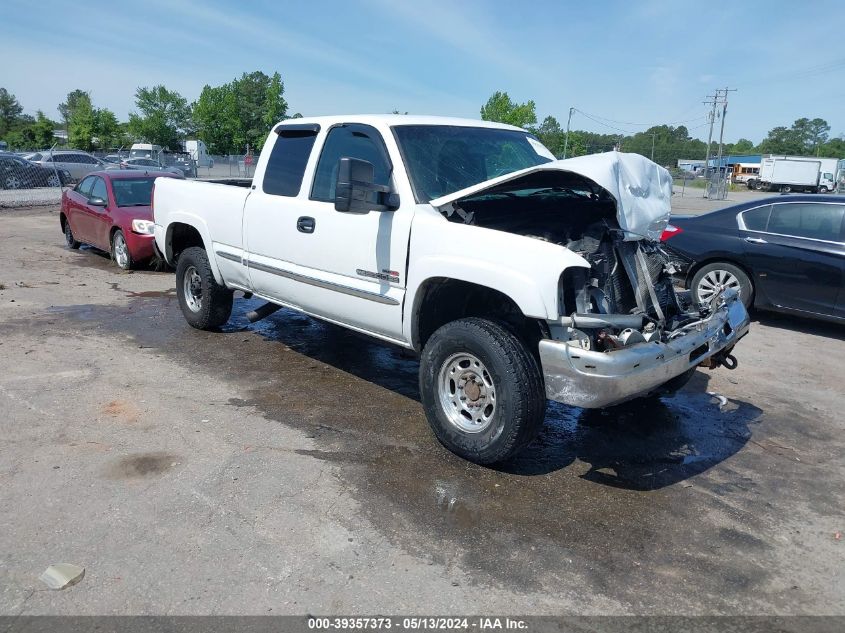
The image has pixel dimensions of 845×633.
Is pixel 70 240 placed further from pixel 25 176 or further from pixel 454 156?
pixel 25 176

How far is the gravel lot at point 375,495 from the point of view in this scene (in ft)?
10.3

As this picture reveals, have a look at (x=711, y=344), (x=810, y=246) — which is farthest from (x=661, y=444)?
(x=810, y=246)

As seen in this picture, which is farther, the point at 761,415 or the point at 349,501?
the point at 761,415

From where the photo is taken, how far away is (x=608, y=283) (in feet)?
14.2

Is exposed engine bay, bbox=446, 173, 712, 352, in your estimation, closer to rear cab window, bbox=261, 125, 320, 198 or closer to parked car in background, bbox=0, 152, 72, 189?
rear cab window, bbox=261, 125, 320, 198

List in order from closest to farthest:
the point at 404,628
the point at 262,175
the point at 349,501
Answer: the point at 404,628
the point at 349,501
the point at 262,175

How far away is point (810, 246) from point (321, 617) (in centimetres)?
727

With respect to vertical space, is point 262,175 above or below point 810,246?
above

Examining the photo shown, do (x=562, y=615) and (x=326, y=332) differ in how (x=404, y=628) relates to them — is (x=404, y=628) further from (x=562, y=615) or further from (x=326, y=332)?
(x=326, y=332)

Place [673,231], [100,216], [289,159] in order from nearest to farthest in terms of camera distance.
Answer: [289,159] < [673,231] < [100,216]

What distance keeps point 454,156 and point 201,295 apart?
3356 millimetres

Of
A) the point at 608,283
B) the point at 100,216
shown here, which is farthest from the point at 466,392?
the point at 100,216

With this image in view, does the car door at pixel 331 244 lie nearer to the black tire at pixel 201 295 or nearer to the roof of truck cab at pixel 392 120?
the roof of truck cab at pixel 392 120

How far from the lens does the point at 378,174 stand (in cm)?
501
